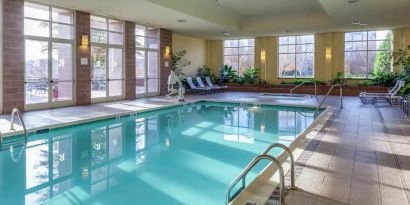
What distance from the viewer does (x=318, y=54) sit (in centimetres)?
1633

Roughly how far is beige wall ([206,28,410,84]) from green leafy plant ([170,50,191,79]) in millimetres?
2361

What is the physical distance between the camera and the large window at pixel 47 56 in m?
9.48

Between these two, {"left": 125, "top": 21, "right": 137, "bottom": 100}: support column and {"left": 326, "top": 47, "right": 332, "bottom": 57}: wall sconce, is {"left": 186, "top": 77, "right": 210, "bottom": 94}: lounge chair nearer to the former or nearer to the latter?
{"left": 125, "top": 21, "right": 137, "bottom": 100}: support column

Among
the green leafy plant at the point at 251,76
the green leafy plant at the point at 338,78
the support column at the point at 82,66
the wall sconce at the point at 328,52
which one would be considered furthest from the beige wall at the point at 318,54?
the support column at the point at 82,66

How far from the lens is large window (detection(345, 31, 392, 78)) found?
1534cm

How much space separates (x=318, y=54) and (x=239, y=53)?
13.4 feet

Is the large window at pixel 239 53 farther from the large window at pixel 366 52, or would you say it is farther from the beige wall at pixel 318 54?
the large window at pixel 366 52

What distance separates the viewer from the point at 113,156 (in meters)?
5.75

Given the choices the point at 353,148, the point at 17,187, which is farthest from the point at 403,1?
the point at 17,187

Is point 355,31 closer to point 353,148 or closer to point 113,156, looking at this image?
point 353,148

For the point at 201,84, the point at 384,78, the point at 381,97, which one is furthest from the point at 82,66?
the point at 384,78

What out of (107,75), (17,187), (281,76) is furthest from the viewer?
(281,76)

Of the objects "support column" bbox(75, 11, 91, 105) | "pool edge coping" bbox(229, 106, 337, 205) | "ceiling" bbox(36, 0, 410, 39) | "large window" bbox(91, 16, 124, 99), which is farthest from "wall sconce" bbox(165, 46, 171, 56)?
"pool edge coping" bbox(229, 106, 337, 205)

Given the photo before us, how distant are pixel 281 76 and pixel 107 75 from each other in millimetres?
8793
